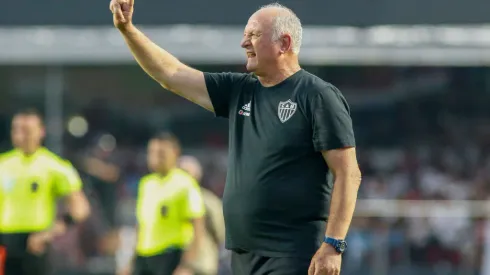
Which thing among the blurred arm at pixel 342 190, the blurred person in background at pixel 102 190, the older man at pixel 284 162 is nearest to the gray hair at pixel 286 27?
the older man at pixel 284 162

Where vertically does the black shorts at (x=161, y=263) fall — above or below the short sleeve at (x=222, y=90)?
A: below

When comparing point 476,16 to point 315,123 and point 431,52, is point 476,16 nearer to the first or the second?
point 431,52

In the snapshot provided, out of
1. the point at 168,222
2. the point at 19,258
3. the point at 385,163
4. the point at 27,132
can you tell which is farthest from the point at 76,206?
the point at 385,163

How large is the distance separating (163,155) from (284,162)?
529 cm

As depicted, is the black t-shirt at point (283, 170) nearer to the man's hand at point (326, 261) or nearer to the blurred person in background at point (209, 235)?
the man's hand at point (326, 261)

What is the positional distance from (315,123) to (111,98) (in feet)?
35.5

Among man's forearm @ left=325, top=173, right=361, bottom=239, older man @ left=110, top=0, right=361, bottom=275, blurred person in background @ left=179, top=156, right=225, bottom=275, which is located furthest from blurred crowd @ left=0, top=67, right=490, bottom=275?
man's forearm @ left=325, top=173, right=361, bottom=239

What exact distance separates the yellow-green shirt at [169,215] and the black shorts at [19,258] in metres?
0.94

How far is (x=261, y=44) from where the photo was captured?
5.36 metres

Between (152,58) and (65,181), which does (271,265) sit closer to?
(152,58)

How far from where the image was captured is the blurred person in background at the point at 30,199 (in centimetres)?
967

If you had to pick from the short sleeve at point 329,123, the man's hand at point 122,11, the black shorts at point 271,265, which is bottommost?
the black shorts at point 271,265

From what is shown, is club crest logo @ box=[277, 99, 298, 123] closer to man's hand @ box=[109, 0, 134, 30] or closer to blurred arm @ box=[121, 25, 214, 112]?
blurred arm @ box=[121, 25, 214, 112]

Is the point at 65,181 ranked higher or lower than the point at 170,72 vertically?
lower
